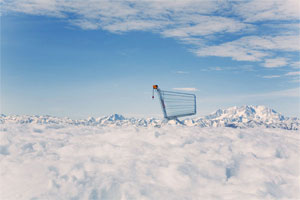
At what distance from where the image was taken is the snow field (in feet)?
25.5

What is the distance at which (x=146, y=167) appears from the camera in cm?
915

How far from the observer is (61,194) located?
7441 millimetres

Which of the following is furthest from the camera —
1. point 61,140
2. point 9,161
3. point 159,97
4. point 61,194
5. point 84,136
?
point 159,97

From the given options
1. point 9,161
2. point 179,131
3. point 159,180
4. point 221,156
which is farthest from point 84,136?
point 221,156

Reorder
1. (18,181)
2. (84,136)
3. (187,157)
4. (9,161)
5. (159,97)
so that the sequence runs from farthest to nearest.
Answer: (159,97), (84,136), (187,157), (9,161), (18,181)

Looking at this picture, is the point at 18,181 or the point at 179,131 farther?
the point at 179,131

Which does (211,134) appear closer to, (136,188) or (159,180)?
(159,180)

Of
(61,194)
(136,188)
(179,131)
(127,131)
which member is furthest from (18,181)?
(179,131)

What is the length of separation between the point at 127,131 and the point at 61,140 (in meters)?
3.81

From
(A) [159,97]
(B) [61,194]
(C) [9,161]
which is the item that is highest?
(A) [159,97]

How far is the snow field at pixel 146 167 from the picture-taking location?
778cm

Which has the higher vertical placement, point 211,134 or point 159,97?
point 159,97

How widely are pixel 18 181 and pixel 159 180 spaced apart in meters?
4.85

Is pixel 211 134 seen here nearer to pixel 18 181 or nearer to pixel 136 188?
pixel 136 188
